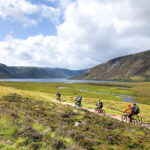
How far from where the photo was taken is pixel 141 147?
48.5ft

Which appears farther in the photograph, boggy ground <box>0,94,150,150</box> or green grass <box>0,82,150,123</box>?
green grass <box>0,82,150,123</box>

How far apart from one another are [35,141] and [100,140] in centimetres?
560

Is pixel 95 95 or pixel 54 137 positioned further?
pixel 95 95

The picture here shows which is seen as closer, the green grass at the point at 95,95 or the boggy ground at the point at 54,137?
the boggy ground at the point at 54,137

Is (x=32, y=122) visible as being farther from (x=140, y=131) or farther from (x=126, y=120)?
(x=126, y=120)

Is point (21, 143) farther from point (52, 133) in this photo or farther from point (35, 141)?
point (52, 133)

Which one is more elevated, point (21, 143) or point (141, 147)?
point (21, 143)

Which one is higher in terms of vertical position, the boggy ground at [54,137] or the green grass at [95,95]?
the boggy ground at [54,137]

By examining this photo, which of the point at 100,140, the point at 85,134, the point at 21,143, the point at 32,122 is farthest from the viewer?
the point at 32,122

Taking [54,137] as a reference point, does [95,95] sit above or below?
below

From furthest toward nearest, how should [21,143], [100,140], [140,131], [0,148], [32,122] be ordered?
1. [140,131]
2. [32,122]
3. [100,140]
4. [21,143]
5. [0,148]

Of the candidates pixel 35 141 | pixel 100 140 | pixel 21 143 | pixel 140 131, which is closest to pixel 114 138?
pixel 100 140

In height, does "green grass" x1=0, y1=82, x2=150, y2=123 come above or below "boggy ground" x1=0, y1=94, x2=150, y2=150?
below

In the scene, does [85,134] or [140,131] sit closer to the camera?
[85,134]
